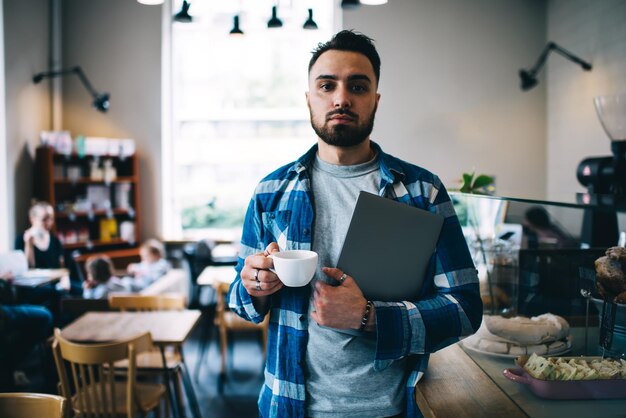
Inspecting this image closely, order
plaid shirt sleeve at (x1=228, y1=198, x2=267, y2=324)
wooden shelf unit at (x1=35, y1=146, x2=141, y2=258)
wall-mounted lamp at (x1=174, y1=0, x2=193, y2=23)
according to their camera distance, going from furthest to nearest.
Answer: wooden shelf unit at (x1=35, y1=146, x2=141, y2=258) → wall-mounted lamp at (x1=174, y1=0, x2=193, y2=23) → plaid shirt sleeve at (x1=228, y1=198, x2=267, y2=324)

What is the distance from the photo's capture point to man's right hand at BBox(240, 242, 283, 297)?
1.14 meters

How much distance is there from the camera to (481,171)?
612 centimetres

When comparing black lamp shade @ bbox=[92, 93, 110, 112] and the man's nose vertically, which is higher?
black lamp shade @ bbox=[92, 93, 110, 112]

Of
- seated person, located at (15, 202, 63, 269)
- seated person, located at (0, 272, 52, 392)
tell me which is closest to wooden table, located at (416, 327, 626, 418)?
seated person, located at (0, 272, 52, 392)

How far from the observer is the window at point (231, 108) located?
21.0ft

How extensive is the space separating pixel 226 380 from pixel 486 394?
299 centimetres

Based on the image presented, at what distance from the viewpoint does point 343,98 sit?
48.7 inches

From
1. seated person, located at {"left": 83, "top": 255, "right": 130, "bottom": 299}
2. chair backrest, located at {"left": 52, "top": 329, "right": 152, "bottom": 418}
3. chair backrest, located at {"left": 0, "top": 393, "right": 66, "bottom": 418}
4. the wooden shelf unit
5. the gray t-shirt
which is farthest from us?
the wooden shelf unit

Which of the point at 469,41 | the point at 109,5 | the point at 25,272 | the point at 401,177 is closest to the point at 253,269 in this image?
the point at 401,177

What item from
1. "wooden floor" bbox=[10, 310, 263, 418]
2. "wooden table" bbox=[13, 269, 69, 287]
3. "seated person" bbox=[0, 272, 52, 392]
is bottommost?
"wooden floor" bbox=[10, 310, 263, 418]

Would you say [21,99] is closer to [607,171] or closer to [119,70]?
[119,70]

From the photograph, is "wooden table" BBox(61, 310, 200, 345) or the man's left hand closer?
the man's left hand

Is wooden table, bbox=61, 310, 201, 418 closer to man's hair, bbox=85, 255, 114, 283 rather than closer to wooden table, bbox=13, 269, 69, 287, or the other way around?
man's hair, bbox=85, 255, 114, 283

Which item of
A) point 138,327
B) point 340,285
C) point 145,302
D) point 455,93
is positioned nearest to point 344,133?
point 340,285
